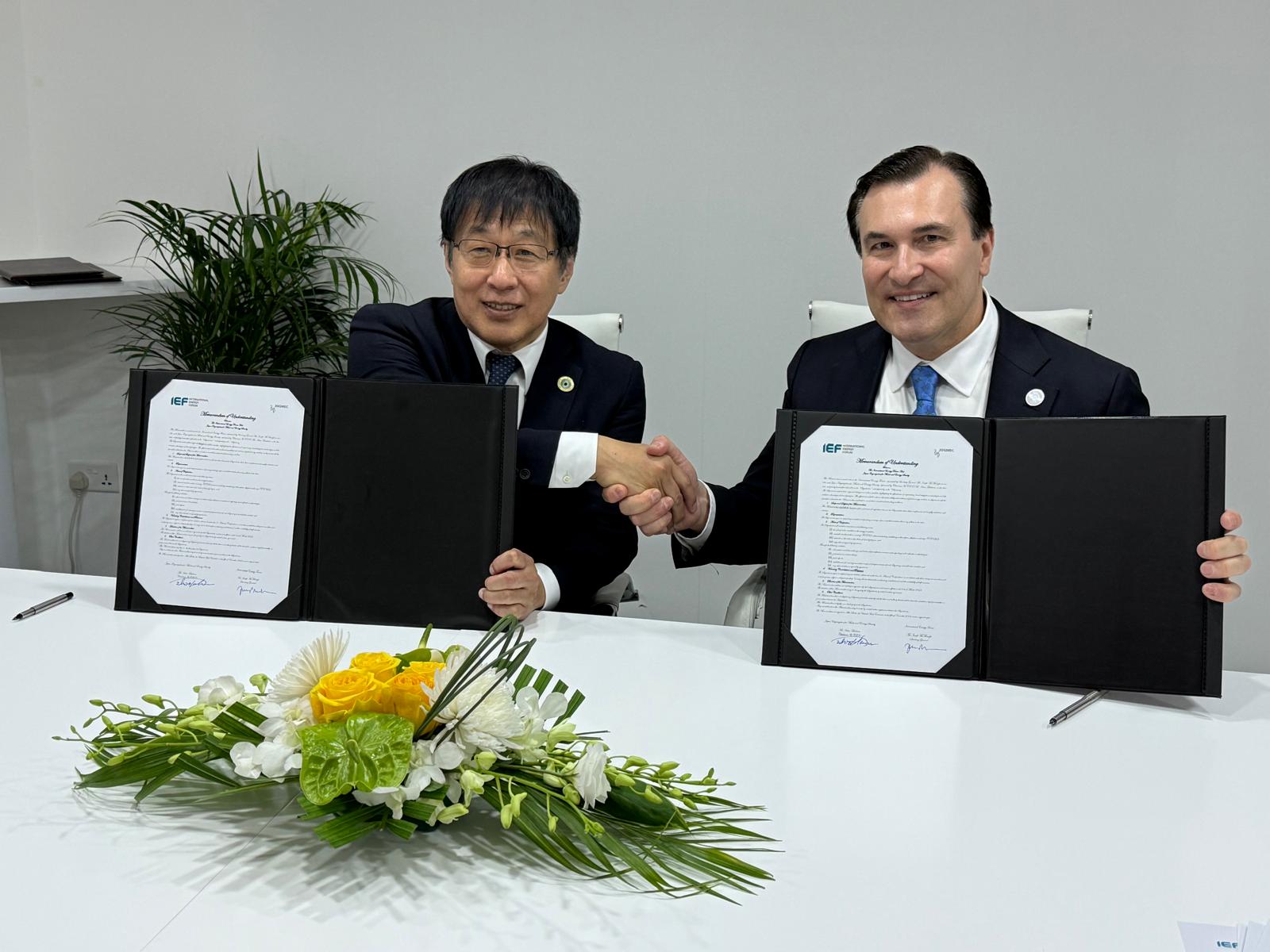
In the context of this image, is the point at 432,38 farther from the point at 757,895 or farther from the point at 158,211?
the point at 757,895

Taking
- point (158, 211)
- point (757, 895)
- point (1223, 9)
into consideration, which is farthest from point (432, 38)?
point (757, 895)

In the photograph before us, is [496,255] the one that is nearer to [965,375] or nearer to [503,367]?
[503,367]

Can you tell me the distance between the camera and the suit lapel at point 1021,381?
2.09 metres

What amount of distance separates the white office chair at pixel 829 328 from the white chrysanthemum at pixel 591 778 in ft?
3.03

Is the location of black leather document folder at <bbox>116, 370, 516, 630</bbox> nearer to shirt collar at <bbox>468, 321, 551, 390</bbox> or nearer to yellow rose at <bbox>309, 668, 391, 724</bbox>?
shirt collar at <bbox>468, 321, 551, 390</bbox>

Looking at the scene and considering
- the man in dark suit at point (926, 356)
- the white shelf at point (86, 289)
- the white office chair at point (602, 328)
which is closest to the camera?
the man in dark suit at point (926, 356)

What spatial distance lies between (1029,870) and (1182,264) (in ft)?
8.62

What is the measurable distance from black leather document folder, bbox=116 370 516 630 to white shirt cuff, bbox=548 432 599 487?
24 centimetres

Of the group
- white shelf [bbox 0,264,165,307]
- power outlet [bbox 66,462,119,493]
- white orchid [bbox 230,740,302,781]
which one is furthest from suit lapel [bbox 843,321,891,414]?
power outlet [bbox 66,462,119,493]

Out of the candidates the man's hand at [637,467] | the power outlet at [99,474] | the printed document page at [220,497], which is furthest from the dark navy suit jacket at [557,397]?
the power outlet at [99,474]

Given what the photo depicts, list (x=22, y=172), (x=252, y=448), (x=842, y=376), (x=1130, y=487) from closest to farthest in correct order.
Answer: (x=1130, y=487) → (x=252, y=448) → (x=842, y=376) → (x=22, y=172)

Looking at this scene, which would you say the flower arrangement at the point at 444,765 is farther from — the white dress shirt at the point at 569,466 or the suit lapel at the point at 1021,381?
the suit lapel at the point at 1021,381

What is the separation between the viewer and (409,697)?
1.12 meters

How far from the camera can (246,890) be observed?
43.2 inches
